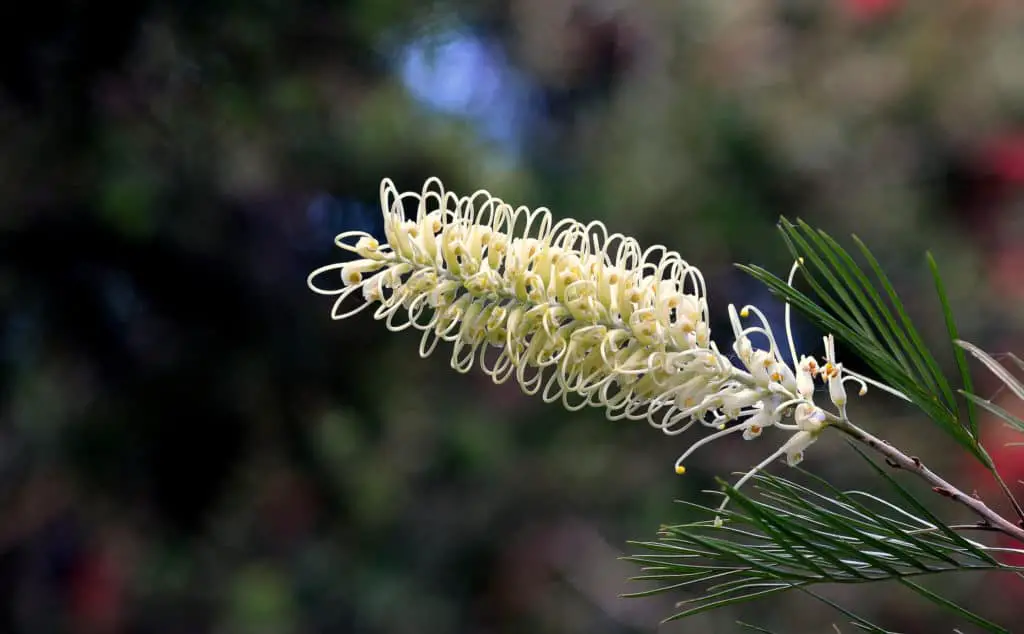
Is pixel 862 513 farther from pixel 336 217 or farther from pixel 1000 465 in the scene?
pixel 1000 465

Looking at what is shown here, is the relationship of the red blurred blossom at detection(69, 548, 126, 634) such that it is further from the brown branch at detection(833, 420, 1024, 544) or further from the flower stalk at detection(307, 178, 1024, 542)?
the brown branch at detection(833, 420, 1024, 544)

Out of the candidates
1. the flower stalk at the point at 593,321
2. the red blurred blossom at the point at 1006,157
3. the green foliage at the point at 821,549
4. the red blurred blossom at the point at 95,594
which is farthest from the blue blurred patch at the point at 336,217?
the red blurred blossom at the point at 1006,157

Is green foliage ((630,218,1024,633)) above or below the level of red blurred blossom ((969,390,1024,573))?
below

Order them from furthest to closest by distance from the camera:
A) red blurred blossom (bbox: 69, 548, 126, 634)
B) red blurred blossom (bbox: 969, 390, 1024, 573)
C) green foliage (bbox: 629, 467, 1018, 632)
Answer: red blurred blossom (bbox: 69, 548, 126, 634)
red blurred blossom (bbox: 969, 390, 1024, 573)
green foliage (bbox: 629, 467, 1018, 632)

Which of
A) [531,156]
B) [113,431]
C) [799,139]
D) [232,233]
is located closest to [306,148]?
[232,233]

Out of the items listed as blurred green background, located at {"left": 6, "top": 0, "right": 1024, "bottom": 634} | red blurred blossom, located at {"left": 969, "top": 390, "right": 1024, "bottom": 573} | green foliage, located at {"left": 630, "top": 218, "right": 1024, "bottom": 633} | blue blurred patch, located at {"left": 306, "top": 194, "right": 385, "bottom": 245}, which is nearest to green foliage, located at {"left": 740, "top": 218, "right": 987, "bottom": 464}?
green foliage, located at {"left": 630, "top": 218, "right": 1024, "bottom": 633}

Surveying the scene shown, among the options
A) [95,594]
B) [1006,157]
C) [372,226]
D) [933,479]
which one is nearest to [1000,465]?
[1006,157]
